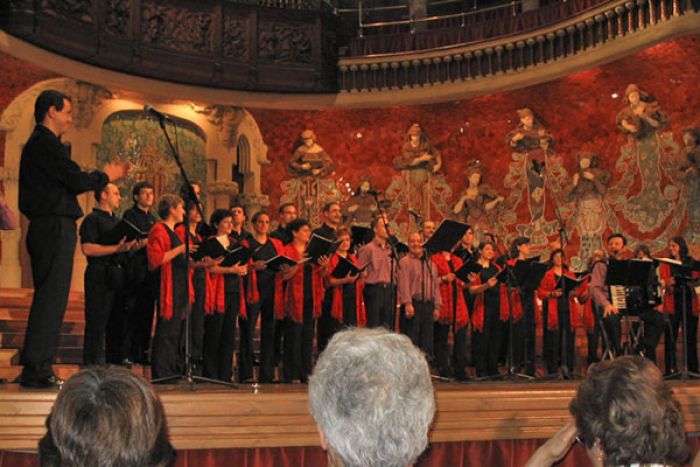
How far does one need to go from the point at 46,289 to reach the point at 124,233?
127 centimetres

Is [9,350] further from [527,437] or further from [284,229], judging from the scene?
[527,437]

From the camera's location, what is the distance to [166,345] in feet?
20.7

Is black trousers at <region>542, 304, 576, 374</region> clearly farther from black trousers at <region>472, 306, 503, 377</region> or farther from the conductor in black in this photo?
the conductor in black

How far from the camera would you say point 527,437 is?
16.7ft

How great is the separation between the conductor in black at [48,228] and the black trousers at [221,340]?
7.48ft

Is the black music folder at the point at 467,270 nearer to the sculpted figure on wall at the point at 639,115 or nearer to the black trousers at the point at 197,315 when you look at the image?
the black trousers at the point at 197,315

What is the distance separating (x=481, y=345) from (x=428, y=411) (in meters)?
6.93

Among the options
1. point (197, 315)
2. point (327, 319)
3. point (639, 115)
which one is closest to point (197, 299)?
point (197, 315)

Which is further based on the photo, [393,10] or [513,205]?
[393,10]

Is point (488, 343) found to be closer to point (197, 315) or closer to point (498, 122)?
point (197, 315)

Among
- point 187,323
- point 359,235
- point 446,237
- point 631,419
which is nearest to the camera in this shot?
point 631,419

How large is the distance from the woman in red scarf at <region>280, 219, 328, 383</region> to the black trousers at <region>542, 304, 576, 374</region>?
111 inches

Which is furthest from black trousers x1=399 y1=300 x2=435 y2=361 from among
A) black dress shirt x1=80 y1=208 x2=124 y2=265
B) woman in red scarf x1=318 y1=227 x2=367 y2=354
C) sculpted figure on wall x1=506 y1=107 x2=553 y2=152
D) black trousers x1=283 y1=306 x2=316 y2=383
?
sculpted figure on wall x1=506 y1=107 x2=553 y2=152

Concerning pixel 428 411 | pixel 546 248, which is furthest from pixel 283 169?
pixel 428 411
